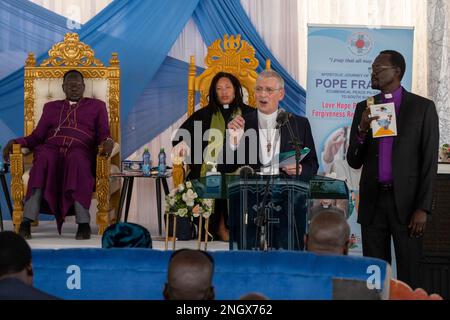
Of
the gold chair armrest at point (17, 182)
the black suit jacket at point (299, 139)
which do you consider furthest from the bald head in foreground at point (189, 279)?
the gold chair armrest at point (17, 182)

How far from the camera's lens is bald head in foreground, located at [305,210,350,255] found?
3.24 meters

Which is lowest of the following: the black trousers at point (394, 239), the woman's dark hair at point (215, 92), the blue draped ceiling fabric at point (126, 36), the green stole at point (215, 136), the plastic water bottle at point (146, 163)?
the black trousers at point (394, 239)

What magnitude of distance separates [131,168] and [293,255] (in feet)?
17.1

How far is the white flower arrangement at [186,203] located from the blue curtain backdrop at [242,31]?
281 centimetres

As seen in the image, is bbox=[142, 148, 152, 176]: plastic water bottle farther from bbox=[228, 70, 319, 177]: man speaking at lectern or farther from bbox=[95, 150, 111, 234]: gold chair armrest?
bbox=[228, 70, 319, 177]: man speaking at lectern

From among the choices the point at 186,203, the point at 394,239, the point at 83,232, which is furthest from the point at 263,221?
the point at 83,232

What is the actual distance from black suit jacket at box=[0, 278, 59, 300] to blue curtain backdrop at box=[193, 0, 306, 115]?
21.4 ft

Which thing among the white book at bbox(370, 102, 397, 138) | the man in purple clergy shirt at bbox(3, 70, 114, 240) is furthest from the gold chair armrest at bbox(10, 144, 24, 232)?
the white book at bbox(370, 102, 397, 138)

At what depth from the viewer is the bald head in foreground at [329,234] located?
3240 mm

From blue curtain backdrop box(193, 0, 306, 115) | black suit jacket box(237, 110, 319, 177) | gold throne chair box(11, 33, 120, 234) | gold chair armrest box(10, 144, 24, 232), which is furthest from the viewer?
blue curtain backdrop box(193, 0, 306, 115)

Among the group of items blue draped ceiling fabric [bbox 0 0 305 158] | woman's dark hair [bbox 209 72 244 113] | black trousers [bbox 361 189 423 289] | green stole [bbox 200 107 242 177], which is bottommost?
black trousers [bbox 361 189 423 289]

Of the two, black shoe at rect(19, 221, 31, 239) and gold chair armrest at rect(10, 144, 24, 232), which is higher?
gold chair armrest at rect(10, 144, 24, 232)

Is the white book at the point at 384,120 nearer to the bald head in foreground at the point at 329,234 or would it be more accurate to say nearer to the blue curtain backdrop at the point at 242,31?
the bald head in foreground at the point at 329,234

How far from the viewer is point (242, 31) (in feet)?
29.5
